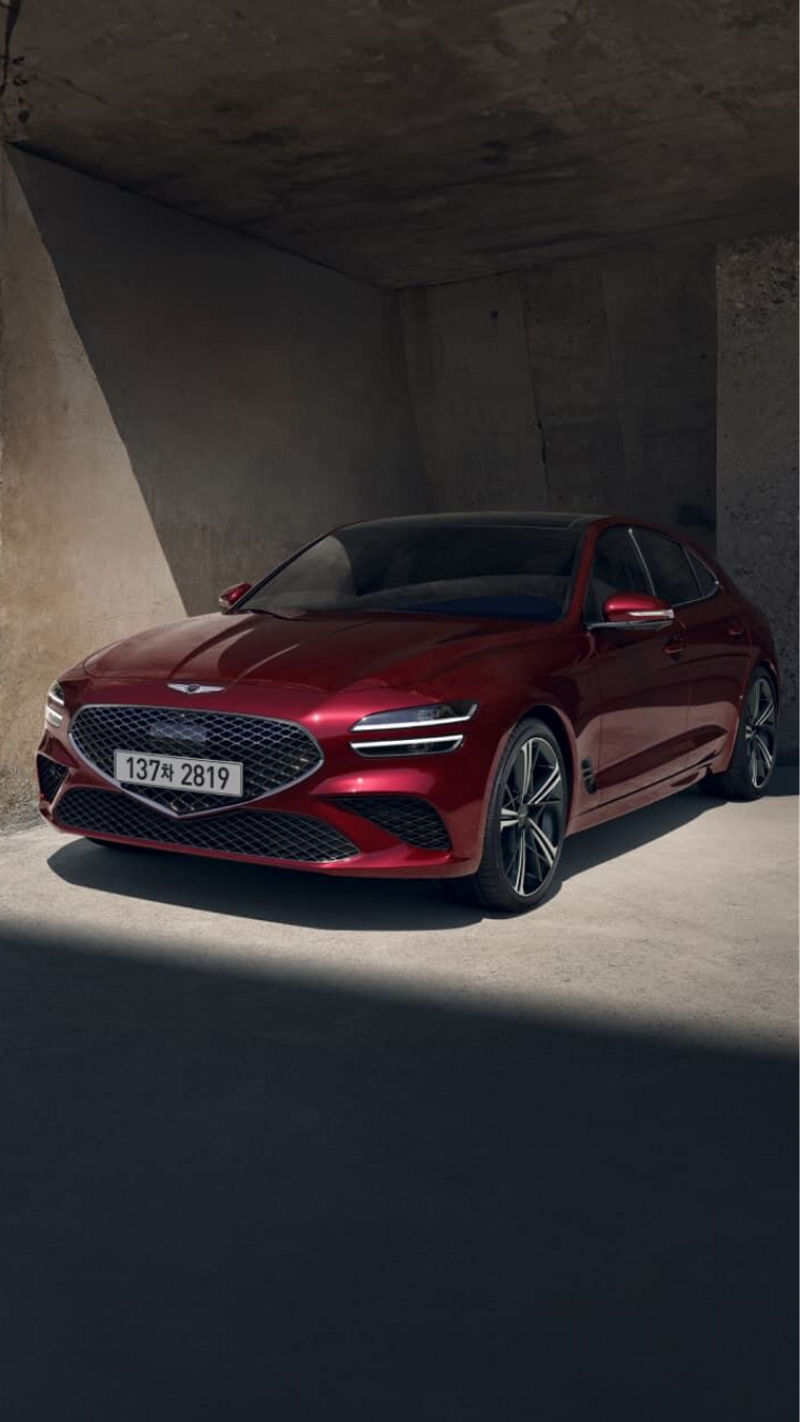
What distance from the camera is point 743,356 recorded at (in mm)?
10445

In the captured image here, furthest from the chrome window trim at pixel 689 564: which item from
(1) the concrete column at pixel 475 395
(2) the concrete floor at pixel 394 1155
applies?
(1) the concrete column at pixel 475 395

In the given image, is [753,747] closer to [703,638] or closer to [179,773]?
[703,638]

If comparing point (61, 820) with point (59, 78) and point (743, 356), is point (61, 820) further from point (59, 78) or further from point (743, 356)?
point (743, 356)

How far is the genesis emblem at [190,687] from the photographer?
18.5ft

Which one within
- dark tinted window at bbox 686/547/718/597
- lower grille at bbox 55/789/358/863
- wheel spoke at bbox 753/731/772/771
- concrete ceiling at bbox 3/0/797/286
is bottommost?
wheel spoke at bbox 753/731/772/771

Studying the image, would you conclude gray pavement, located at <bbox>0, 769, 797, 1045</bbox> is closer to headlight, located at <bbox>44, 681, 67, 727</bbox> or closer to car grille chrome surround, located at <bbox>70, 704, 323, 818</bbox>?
car grille chrome surround, located at <bbox>70, 704, 323, 818</bbox>

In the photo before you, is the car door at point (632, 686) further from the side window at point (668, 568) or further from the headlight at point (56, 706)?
the headlight at point (56, 706)

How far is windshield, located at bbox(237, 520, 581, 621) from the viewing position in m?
6.52

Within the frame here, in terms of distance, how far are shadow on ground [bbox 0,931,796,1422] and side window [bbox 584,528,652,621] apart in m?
2.56

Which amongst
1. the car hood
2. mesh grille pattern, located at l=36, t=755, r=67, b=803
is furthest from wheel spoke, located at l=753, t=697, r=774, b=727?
mesh grille pattern, located at l=36, t=755, r=67, b=803

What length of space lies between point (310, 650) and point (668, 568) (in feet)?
8.09

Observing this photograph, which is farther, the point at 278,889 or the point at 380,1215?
the point at 278,889

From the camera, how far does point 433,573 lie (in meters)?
6.79

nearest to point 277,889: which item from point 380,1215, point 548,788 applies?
point 548,788
